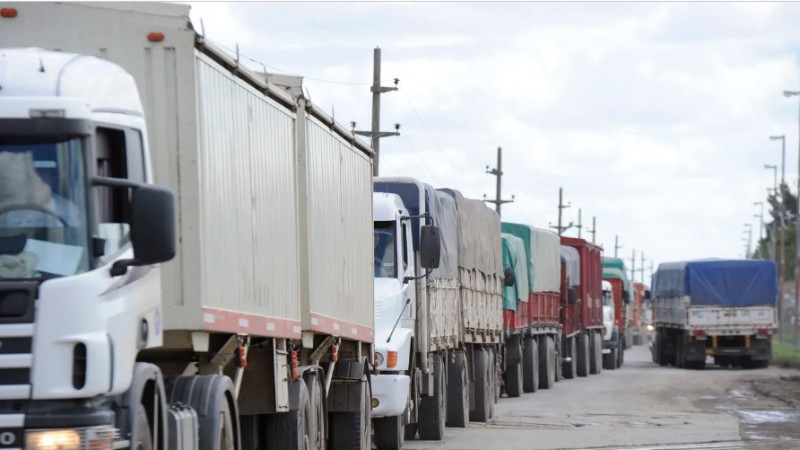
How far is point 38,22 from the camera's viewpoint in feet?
33.7

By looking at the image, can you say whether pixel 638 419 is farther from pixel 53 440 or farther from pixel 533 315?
pixel 53 440

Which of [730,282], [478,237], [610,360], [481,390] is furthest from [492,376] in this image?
[610,360]

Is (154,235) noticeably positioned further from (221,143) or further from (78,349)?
(221,143)

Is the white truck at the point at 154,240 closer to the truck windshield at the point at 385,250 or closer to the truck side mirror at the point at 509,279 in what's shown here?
the truck windshield at the point at 385,250

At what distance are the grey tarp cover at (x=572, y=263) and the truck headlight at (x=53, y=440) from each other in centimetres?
3588

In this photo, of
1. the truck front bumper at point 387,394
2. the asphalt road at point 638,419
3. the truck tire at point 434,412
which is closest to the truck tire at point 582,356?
the asphalt road at point 638,419

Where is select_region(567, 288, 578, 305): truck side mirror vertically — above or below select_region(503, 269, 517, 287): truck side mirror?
below

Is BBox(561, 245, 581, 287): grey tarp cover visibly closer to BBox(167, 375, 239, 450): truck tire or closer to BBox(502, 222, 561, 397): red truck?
BBox(502, 222, 561, 397): red truck

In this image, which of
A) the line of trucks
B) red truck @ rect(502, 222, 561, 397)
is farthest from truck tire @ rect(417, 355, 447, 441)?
red truck @ rect(502, 222, 561, 397)

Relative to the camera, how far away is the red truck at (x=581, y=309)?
43.5 meters

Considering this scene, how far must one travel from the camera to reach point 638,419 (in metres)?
25.5

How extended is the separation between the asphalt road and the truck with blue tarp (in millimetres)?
7012

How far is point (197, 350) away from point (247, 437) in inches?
119

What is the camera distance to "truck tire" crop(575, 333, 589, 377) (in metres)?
45.6
